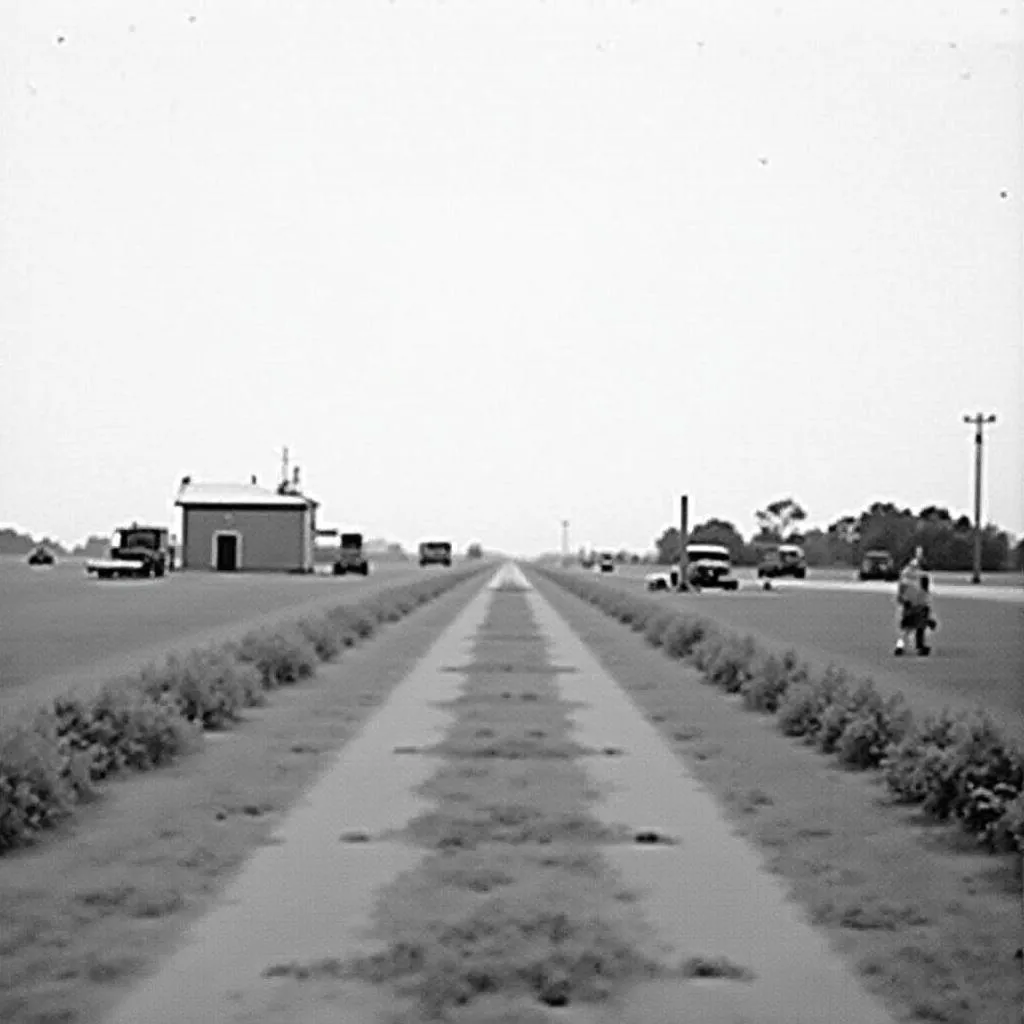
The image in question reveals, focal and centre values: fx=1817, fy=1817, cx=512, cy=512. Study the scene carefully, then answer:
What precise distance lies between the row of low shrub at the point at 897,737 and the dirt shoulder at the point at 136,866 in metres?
4.32

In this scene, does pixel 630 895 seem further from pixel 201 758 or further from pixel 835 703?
pixel 835 703

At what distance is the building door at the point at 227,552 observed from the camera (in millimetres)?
95625

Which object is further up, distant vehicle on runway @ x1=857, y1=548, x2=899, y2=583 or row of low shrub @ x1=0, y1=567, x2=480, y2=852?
distant vehicle on runway @ x1=857, y1=548, x2=899, y2=583

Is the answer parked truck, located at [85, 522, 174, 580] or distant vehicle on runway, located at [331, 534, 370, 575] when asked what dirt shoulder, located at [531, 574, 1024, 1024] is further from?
distant vehicle on runway, located at [331, 534, 370, 575]

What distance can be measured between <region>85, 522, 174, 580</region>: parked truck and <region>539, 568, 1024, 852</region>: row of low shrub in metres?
52.5

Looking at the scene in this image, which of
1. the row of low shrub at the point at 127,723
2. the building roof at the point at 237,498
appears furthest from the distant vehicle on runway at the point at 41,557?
the row of low shrub at the point at 127,723

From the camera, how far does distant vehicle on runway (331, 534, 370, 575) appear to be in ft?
322

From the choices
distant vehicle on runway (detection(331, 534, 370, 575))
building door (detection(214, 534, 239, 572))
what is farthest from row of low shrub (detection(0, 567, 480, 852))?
distant vehicle on runway (detection(331, 534, 370, 575))

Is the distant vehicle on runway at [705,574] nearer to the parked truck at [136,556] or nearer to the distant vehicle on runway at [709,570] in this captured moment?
the distant vehicle on runway at [709,570]

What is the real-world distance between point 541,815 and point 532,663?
14.9 metres

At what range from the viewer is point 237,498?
96875 millimetres

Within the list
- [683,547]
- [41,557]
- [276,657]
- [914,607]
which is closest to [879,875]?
[276,657]

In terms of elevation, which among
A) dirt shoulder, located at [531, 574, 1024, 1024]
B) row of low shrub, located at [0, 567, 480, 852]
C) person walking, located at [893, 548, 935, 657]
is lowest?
dirt shoulder, located at [531, 574, 1024, 1024]

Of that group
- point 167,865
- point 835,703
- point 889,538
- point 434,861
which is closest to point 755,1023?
point 434,861
